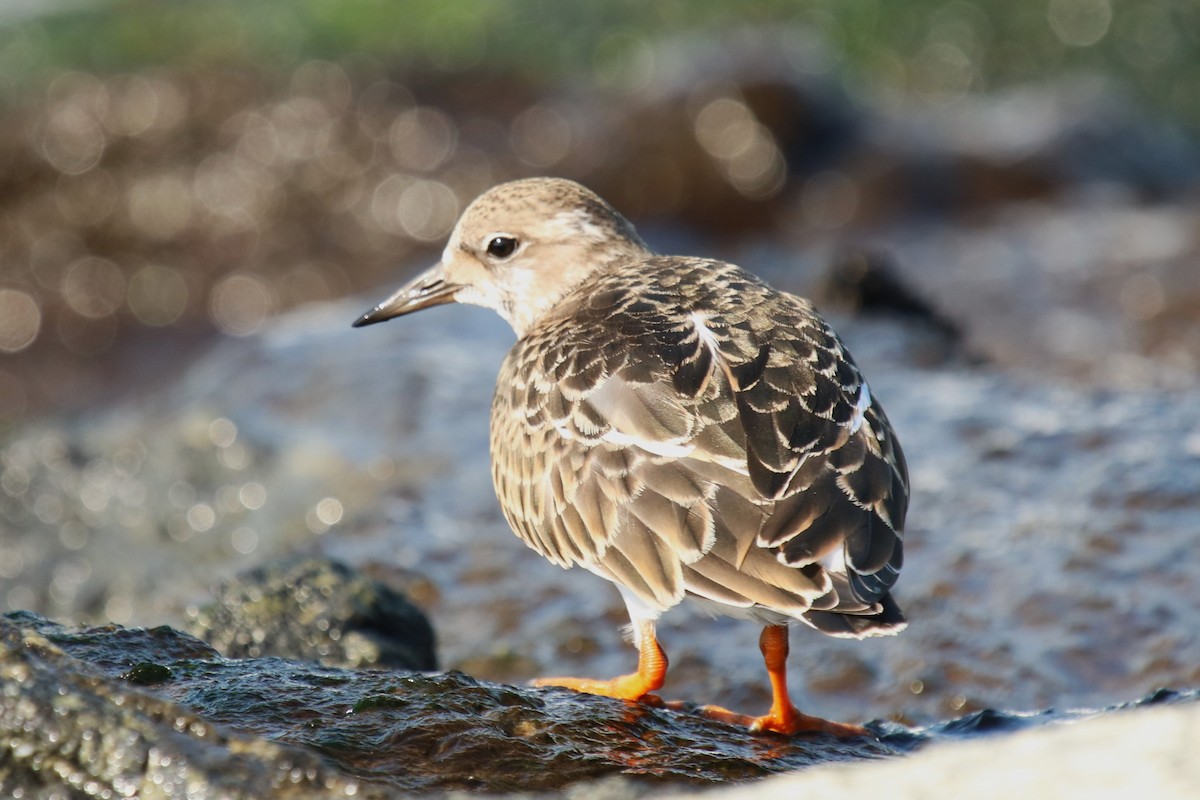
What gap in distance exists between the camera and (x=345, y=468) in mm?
7047

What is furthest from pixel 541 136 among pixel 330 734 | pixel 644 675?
pixel 330 734

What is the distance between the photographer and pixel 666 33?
1535cm

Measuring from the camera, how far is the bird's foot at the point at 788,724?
155 inches

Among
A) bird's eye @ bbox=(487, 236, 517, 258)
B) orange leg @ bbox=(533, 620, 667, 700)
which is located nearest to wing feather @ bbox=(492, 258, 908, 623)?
orange leg @ bbox=(533, 620, 667, 700)

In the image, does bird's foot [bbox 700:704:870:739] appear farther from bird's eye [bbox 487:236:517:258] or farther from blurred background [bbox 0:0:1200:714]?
bird's eye [bbox 487:236:517:258]

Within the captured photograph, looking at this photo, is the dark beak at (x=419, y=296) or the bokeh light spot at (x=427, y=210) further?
the bokeh light spot at (x=427, y=210)

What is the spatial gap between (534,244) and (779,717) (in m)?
2.10

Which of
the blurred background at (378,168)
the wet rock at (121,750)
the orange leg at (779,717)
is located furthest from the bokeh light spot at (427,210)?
the wet rock at (121,750)

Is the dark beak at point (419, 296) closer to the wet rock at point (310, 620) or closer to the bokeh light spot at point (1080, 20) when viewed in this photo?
the wet rock at point (310, 620)

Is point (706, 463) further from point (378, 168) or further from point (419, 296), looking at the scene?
point (378, 168)

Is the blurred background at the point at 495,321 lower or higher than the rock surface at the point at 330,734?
higher

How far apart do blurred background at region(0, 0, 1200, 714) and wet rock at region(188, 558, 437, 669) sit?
356 mm

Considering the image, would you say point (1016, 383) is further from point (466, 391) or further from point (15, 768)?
point (15, 768)

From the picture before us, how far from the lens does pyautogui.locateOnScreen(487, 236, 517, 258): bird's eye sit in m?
5.25
